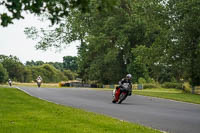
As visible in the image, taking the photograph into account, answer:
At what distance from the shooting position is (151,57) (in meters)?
39.3

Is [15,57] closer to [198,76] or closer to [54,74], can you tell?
[54,74]

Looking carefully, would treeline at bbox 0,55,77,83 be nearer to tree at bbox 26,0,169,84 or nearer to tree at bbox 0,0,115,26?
tree at bbox 26,0,169,84

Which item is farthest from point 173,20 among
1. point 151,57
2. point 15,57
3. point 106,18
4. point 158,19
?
point 15,57

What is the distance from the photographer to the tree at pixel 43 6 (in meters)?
4.88

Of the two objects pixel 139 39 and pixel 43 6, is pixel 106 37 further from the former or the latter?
pixel 43 6

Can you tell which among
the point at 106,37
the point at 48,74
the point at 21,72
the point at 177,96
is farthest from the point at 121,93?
the point at 48,74

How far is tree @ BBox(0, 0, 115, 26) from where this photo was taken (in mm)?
4875

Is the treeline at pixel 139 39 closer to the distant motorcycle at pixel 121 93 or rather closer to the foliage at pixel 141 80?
the foliage at pixel 141 80

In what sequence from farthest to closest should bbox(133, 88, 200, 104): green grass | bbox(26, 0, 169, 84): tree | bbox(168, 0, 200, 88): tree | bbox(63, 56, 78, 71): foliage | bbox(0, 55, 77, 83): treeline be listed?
bbox(63, 56, 78, 71): foliage
bbox(0, 55, 77, 83): treeline
bbox(26, 0, 169, 84): tree
bbox(168, 0, 200, 88): tree
bbox(133, 88, 200, 104): green grass

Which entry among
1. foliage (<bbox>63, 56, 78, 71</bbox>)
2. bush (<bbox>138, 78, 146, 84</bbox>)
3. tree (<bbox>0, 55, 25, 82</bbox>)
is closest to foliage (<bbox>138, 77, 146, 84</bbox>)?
bush (<bbox>138, 78, 146, 84</bbox>)

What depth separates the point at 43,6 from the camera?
206 inches

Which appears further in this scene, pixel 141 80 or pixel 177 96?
pixel 141 80

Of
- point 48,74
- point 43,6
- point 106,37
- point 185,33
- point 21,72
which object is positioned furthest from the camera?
point 48,74

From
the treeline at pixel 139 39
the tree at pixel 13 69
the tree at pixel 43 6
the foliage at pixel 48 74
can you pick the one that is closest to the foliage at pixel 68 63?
the foliage at pixel 48 74
